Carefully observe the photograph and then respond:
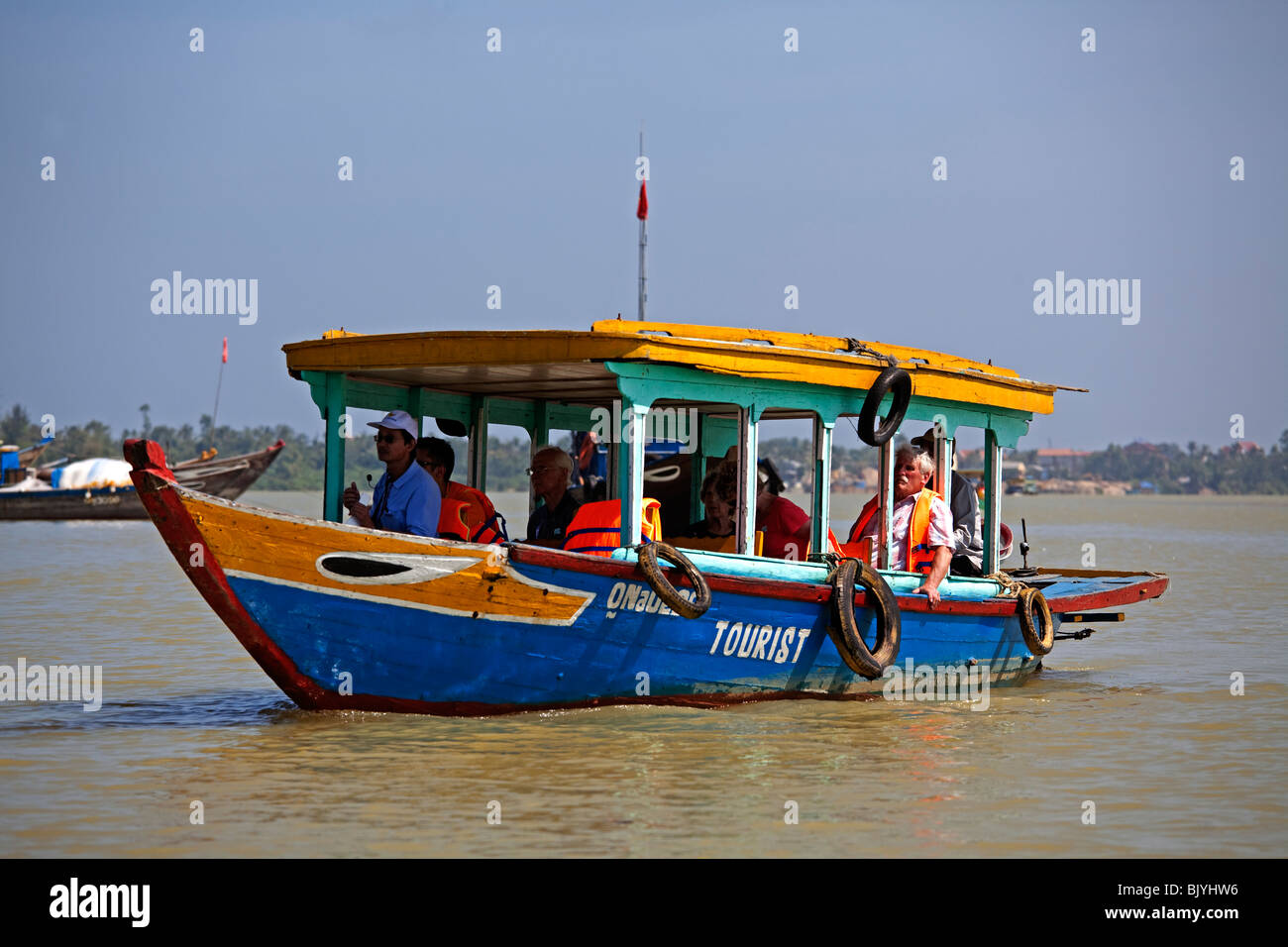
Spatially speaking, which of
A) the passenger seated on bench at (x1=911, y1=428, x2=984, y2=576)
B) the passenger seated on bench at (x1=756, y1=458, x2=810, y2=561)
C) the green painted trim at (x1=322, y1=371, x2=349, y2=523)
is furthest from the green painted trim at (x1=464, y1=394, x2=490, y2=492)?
the passenger seated on bench at (x1=911, y1=428, x2=984, y2=576)

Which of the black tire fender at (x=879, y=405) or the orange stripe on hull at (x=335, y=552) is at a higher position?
the black tire fender at (x=879, y=405)

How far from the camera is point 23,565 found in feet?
80.6

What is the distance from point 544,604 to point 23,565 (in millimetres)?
19166

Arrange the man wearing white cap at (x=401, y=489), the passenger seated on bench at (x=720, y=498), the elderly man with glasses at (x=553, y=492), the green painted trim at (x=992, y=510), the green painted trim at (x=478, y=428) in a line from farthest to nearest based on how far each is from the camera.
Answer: the green painted trim at (x=992, y=510), the green painted trim at (x=478, y=428), the passenger seated on bench at (x=720, y=498), the elderly man with glasses at (x=553, y=492), the man wearing white cap at (x=401, y=489)

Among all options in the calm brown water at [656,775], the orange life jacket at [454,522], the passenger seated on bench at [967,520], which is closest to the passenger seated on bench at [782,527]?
the calm brown water at [656,775]

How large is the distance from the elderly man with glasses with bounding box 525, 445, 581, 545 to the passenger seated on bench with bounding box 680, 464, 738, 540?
32.7 inches

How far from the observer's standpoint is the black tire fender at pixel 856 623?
882 cm

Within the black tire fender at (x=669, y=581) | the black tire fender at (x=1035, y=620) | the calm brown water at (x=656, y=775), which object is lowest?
the calm brown water at (x=656, y=775)

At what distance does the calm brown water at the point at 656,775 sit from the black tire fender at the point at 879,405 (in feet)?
5.58

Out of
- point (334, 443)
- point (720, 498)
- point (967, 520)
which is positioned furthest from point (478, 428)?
point (967, 520)

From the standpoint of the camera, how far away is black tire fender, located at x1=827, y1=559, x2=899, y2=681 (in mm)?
8820

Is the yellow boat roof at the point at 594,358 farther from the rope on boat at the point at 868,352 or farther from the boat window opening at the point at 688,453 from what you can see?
the boat window opening at the point at 688,453

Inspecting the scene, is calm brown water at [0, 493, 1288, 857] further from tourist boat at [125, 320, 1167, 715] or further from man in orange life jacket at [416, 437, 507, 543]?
man in orange life jacket at [416, 437, 507, 543]

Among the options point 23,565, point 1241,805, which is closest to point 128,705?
point 1241,805
